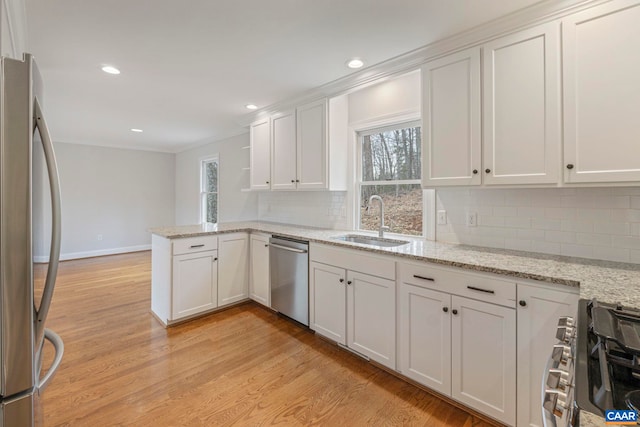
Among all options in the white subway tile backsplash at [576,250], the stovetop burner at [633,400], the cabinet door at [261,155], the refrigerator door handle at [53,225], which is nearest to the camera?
the stovetop burner at [633,400]

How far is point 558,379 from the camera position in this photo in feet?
2.55

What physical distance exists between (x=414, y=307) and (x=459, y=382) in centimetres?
48

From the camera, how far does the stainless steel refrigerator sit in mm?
819

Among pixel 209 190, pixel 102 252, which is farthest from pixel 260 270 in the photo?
pixel 102 252

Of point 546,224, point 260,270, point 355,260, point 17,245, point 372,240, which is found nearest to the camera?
point 17,245

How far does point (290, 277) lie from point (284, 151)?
152 centimetres

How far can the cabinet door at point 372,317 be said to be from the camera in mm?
2088

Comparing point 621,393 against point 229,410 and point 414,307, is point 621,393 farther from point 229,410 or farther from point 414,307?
point 229,410

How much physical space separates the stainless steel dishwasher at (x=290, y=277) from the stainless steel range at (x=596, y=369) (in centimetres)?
206

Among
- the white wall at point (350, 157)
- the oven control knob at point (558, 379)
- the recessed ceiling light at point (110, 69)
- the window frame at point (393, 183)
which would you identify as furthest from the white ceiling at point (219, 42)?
the oven control knob at point (558, 379)

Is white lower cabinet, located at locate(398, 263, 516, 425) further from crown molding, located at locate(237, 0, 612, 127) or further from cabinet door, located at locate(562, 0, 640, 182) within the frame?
crown molding, located at locate(237, 0, 612, 127)

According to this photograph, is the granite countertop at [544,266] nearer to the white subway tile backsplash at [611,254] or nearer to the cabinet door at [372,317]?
the white subway tile backsplash at [611,254]

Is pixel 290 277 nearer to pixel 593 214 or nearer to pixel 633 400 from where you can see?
pixel 593 214

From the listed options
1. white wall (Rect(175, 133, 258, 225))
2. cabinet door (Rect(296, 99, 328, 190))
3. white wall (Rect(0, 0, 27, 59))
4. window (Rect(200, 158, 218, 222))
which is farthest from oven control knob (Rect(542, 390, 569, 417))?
window (Rect(200, 158, 218, 222))
